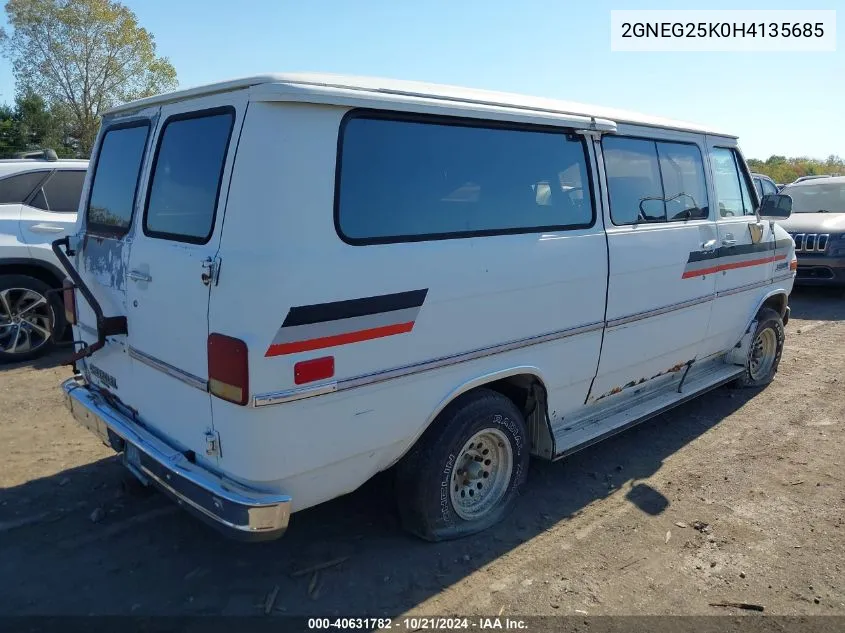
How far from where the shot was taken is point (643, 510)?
383 centimetres

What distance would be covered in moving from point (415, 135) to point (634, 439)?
10.0 feet

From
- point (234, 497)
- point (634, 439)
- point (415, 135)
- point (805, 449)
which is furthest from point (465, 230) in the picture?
point (805, 449)

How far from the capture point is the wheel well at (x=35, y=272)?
21.0 feet

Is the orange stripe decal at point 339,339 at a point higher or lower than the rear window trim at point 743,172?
lower

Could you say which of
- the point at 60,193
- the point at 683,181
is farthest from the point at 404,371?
the point at 60,193

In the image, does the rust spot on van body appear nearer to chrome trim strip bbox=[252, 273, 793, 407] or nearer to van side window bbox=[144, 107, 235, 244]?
chrome trim strip bbox=[252, 273, 793, 407]

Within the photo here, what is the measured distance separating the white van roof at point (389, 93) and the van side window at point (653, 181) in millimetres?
200

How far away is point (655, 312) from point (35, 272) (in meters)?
5.99

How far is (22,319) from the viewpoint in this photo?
21.2 ft

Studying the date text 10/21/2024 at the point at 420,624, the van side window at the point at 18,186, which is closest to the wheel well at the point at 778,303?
the date text 10/21/2024 at the point at 420,624

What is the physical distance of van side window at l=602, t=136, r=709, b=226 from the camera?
3977 mm

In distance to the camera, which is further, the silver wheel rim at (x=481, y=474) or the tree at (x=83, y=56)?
the tree at (x=83, y=56)

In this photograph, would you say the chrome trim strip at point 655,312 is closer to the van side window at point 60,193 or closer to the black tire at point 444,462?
the black tire at point 444,462

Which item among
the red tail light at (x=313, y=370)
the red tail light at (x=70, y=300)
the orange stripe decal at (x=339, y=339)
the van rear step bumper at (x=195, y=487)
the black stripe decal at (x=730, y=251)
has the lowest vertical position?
the van rear step bumper at (x=195, y=487)
